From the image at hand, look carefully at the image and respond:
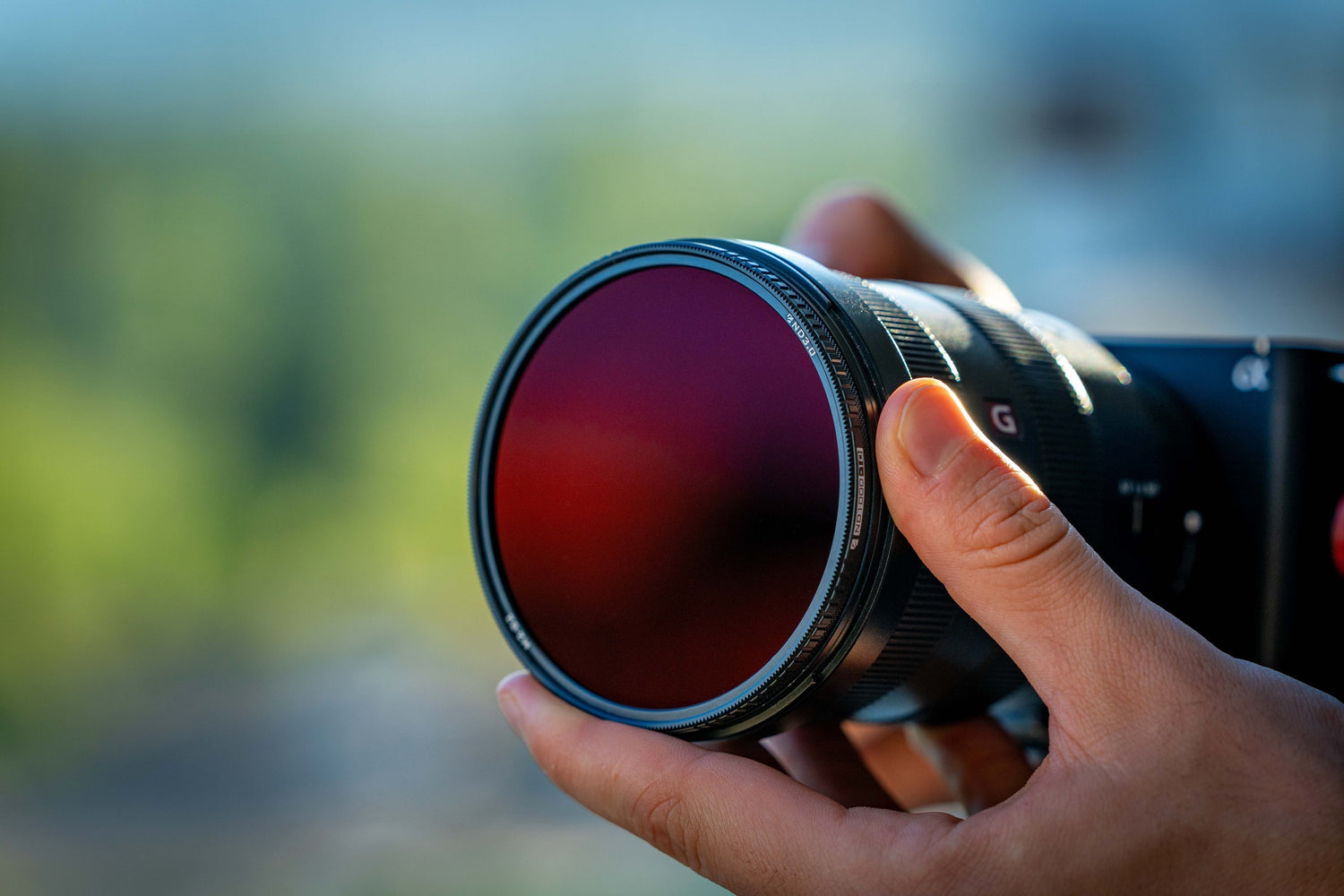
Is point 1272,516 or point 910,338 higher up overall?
point 910,338

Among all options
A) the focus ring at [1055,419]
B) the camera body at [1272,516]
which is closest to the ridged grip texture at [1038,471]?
the focus ring at [1055,419]

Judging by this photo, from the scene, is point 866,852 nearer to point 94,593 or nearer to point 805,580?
point 805,580

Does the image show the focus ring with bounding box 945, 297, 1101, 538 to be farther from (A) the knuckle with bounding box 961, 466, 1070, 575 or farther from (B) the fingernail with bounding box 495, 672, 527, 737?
(B) the fingernail with bounding box 495, 672, 527, 737

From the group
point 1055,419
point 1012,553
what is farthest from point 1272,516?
point 1012,553

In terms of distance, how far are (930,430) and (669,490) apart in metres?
0.10

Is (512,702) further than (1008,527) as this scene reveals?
Yes

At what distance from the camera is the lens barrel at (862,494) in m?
0.43

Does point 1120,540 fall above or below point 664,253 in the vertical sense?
below

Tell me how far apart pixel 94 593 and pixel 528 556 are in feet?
7.88

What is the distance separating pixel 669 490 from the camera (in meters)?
0.46

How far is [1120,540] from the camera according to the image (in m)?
0.56

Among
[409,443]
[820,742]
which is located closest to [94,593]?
[409,443]

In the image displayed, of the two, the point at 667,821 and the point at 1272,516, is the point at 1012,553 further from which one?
the point at 1272,516

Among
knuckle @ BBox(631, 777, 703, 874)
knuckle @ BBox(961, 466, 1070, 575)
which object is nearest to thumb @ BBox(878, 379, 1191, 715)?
knuckle @ BBox(961, 466, 1070, 575)
